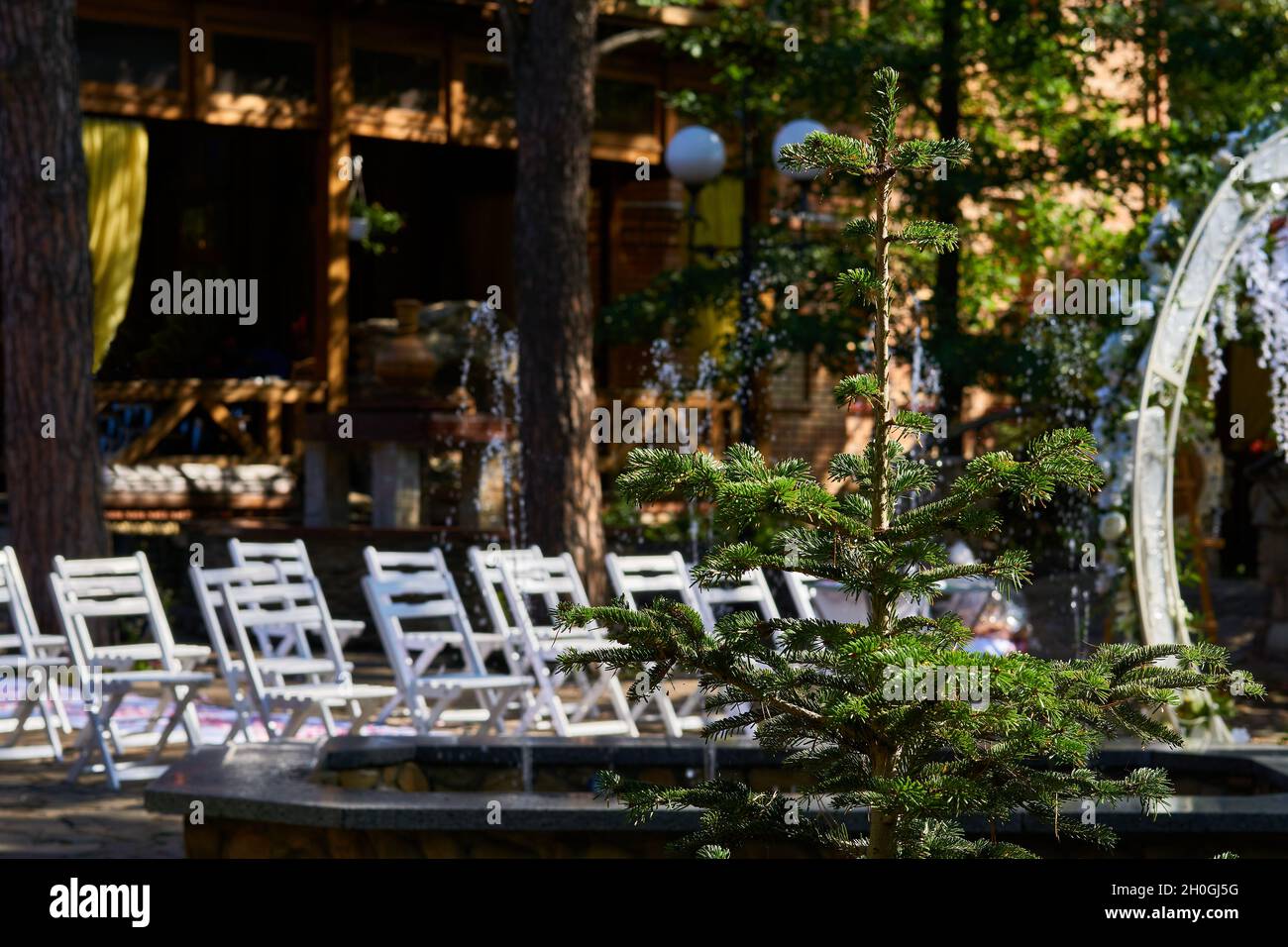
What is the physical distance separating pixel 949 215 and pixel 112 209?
6391mm

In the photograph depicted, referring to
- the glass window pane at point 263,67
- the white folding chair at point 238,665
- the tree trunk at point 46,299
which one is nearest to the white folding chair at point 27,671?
the white folding chair at point 238,665

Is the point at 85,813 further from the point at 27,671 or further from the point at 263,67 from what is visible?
the point at 263,67

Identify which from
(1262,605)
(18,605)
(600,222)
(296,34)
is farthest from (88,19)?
(1262,605)

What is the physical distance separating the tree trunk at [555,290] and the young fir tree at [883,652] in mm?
8195

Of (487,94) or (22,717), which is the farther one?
(487,94)

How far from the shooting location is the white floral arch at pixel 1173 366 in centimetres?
799

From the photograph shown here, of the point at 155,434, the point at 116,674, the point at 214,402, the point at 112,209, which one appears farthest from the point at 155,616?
the point at 112,209

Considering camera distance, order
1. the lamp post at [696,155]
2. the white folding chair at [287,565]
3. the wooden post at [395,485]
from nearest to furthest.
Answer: the white folding chair at [287,565] → the lamp post at [696,155] → the wooden post at [395,485]

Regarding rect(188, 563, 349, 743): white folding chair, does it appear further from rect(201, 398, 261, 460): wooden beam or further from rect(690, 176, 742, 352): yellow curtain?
rect(690, 176, 742, 352): yellow curtain

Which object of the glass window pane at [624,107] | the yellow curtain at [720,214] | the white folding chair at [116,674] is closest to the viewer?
the white folding chair at [116,674]

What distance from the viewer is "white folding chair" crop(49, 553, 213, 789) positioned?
7539 millimetres

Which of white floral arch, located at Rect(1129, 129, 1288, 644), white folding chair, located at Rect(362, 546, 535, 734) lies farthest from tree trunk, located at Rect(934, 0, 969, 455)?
white folding chair, located at Rect(362, 546, 535, 734)

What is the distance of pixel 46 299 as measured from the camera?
1088 centimetres

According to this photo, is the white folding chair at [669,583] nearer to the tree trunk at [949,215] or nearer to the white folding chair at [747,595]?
the white folding chair at [747,595]
